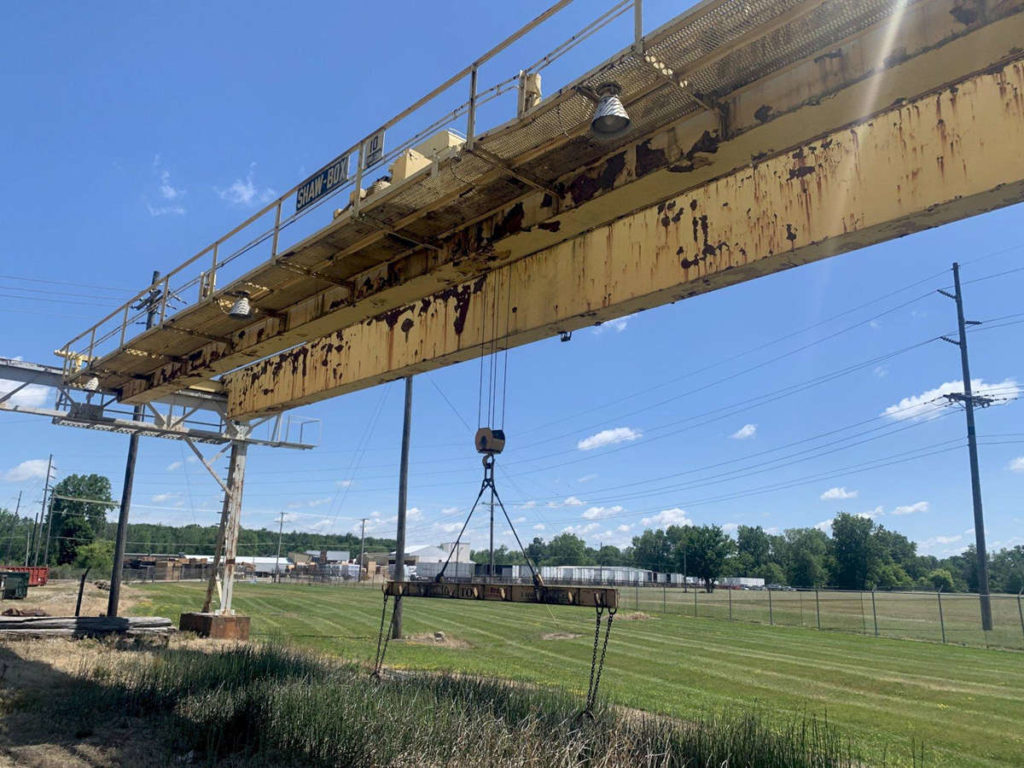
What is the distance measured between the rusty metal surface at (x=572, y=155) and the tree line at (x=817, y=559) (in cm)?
7796

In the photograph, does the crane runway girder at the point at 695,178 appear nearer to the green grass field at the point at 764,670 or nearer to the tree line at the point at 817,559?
the green grass field at the point at 764,670

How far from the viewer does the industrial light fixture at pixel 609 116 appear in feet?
16.1

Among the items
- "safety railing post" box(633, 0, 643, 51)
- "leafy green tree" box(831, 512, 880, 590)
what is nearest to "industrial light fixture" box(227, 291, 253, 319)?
"safety railing post" box(633, 0, 643, 51)

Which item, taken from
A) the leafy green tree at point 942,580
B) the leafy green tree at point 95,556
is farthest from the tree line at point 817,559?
the leafy green tree at point 95,556

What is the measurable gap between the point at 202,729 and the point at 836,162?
7.48 meters

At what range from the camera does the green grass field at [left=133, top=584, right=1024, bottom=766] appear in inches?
378

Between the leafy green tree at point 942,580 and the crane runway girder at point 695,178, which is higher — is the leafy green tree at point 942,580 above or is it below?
below

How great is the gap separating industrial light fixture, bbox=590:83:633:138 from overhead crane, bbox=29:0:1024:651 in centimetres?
1

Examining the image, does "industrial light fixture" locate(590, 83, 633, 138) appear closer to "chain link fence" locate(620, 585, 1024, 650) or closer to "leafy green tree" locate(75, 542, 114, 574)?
"chain link fence" locate(620, 585, 1024, 650)

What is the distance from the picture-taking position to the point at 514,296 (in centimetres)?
770

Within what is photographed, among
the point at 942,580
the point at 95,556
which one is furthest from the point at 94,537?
the point at 942,580

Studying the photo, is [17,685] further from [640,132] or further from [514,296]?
[640,132]

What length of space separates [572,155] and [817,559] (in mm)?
120583

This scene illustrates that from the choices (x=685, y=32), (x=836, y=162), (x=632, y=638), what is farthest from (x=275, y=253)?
(x=632, y=638)
